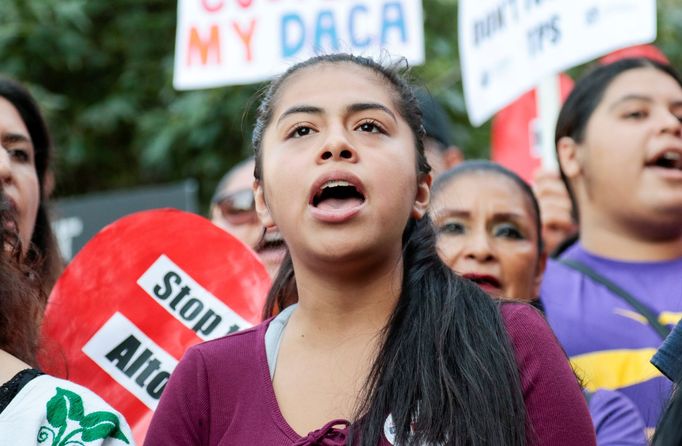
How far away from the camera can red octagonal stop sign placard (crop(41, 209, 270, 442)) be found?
2.82m

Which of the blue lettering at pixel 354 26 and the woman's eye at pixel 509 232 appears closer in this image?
the woman's eye at pixel 509 232

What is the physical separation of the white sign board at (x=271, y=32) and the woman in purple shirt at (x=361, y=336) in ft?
8.02

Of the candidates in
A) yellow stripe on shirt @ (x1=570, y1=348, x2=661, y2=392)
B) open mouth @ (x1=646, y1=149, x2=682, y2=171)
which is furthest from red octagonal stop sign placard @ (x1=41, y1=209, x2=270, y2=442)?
open mouth @ (x1=646, y1=149, x2=682, y2=171)

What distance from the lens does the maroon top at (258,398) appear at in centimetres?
211

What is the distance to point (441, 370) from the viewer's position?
2.16m

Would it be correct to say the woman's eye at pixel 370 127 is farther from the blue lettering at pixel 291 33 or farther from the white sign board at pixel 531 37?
the blue lettering at pixel 291 33

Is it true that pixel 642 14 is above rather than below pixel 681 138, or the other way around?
above

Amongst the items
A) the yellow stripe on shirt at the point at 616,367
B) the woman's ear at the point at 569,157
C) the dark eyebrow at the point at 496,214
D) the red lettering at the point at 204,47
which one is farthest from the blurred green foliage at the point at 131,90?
the yellow stripe on shirt at the point at 616,367

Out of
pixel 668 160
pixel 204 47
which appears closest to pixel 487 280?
pixel 668 160

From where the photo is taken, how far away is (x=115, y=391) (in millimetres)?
2803

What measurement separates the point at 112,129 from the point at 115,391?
7140 mm

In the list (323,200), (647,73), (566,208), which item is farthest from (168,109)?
(323,200)

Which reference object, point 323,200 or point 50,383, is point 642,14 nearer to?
point 323,200

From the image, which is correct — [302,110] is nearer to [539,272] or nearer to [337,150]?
[337,150]
